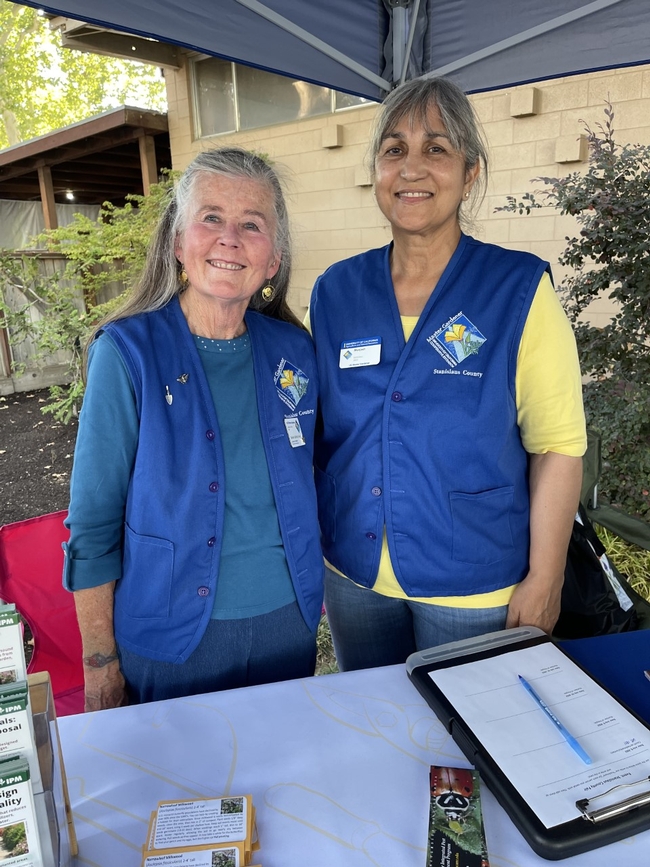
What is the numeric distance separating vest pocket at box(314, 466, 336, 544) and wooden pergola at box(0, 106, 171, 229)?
24.0 ft

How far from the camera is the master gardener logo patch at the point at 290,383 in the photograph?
1.41 meters

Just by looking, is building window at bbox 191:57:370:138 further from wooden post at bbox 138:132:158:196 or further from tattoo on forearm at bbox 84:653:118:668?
tattoo on forearm at bbox 84:653:118:668

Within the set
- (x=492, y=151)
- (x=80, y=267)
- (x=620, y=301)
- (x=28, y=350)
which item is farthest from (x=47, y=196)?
(x=620, y=301)

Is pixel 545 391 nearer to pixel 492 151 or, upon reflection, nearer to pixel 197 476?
pixel 197 476

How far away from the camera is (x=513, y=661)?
3.84ft

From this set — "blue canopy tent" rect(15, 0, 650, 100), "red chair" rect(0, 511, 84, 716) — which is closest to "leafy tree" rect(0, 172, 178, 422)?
"blue canopy tent" rect(15, 0, 650, 100)

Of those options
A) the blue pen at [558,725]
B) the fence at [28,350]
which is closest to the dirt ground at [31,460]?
the fence at [28,350]

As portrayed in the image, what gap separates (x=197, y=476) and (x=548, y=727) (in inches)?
30.4

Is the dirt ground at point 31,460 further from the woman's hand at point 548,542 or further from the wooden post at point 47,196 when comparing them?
the woman's hand at point 548,542

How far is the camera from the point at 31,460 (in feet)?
19.4

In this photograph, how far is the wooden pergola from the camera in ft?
26.0

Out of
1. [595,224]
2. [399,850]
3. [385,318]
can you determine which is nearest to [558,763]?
[399,850]

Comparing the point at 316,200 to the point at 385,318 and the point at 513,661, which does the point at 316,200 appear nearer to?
the point at 385,318

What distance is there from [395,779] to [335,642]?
2.59 feet
